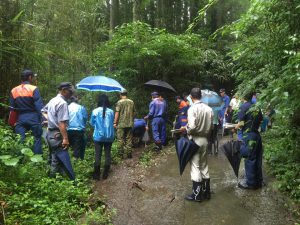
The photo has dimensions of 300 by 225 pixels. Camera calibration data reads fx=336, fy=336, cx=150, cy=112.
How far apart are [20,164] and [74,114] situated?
7.80 ft

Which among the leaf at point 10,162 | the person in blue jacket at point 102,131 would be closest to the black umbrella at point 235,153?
the person in blue jacket at point 102,131

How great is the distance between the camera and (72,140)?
820cm

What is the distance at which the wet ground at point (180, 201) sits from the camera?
5.43 meters

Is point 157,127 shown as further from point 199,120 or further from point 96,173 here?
point 199,120

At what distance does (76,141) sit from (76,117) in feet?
2.15

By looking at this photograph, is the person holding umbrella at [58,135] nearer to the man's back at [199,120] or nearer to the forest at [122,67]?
the forest at [122,67]

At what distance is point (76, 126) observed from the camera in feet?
26.2

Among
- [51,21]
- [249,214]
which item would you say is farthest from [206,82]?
[249,214]

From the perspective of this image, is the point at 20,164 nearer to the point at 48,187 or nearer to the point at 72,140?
the point at 48,187

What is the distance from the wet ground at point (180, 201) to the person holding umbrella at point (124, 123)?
142 centimetres

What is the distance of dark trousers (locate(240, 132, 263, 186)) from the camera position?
660cm

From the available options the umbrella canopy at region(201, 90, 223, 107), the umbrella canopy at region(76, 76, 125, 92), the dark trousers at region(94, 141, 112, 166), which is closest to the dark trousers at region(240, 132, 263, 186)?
the dark trousers at region(94, 141, 112, 166)

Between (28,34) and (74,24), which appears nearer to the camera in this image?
(28,34)

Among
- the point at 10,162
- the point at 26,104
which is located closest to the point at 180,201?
the point at 10,162
